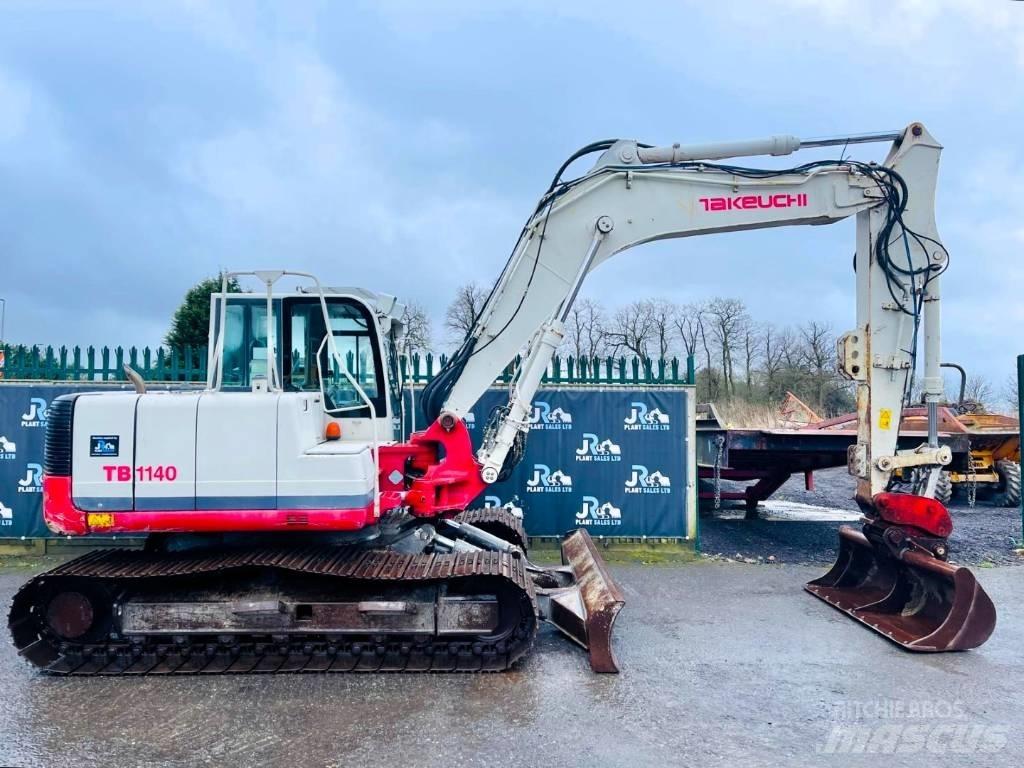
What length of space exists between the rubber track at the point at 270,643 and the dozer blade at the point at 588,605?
43 centimetres

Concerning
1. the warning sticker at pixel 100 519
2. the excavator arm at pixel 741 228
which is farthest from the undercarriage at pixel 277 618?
the excavator arm at pixel 741 228

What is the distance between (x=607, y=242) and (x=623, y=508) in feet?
12.7

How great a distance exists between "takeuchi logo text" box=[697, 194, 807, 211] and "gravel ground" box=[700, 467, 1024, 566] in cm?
453

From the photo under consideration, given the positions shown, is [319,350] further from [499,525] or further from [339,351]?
[499,525]

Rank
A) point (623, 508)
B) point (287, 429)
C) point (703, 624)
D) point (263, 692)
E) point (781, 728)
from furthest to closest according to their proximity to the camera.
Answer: point (623, 508) < point (703, 624) < point (287, 429) < point (263, 692) < point (781, 728)

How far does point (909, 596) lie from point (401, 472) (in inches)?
175

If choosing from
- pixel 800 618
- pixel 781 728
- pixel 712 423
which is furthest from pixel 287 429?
pixel 712 423

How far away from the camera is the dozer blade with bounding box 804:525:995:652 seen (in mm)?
5723

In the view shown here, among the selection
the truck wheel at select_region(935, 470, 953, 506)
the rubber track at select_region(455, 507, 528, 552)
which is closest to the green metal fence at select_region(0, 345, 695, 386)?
the rubber track at select_region(455, 507, 528, 552)

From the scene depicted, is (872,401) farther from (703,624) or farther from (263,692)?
(263,692)

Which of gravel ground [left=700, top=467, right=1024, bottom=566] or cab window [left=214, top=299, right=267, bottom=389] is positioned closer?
cab window [left=214, top=299, right=267, bottom=389]

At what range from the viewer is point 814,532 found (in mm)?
11172

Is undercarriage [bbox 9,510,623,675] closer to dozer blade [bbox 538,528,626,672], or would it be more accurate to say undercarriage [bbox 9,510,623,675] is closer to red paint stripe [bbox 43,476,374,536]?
dozer blade [bbox 538,528,626,672]

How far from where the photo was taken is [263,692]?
16.5ft
